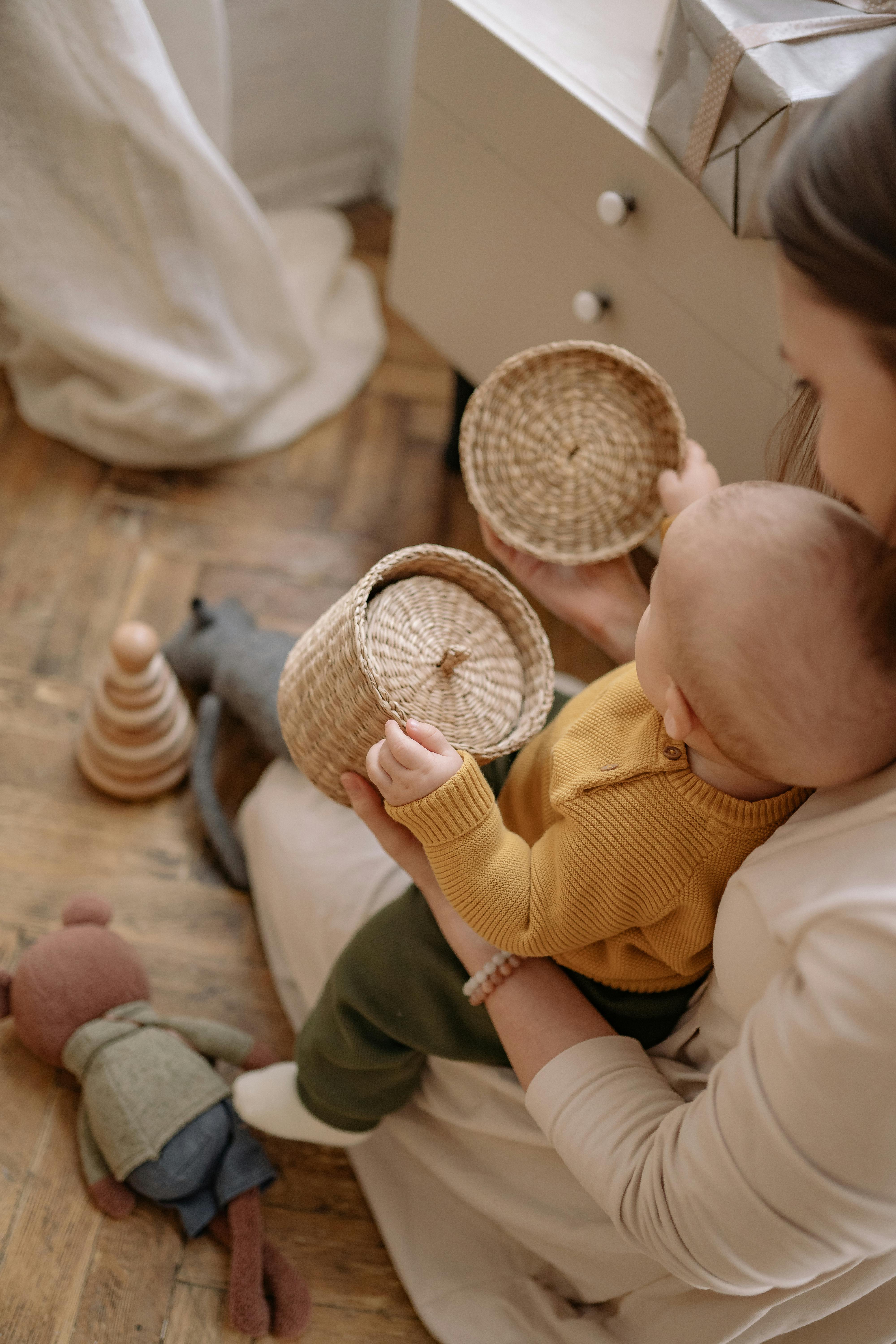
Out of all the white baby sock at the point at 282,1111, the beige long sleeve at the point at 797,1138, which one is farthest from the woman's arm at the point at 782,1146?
the white baby sock at the point at 282,1111

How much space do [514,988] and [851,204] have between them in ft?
1.83

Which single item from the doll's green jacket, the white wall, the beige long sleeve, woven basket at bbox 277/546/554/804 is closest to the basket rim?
woven basket at bbox 277/546/554/804

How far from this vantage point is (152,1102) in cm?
95

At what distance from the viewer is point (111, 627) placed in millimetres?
1354

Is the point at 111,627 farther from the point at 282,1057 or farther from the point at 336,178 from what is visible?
the point at 336,178

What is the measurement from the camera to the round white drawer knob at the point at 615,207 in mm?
987

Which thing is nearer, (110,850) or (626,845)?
(626,845)

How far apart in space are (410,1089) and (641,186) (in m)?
0.89

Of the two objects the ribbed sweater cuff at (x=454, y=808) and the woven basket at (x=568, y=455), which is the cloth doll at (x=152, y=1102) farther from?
the woven basket at (x=568, y=455)

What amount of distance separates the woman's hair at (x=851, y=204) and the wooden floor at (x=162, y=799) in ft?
3.01

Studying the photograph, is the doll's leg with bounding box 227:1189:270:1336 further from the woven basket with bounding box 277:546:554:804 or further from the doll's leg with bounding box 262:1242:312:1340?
the woven basket with bounding box 277:546:554:804

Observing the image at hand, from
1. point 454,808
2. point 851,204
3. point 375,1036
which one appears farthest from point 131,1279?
point 851,204

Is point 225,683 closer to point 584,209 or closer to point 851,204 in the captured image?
point 584,209

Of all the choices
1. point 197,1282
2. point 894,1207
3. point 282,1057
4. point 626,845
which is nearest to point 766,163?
point 626,845
